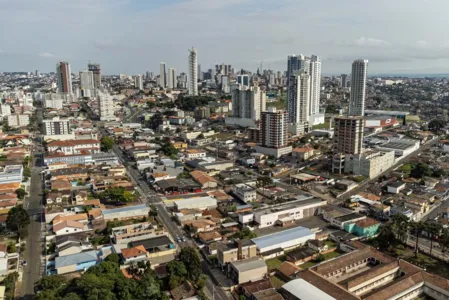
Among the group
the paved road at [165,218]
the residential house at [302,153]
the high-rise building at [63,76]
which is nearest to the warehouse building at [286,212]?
the paved road at [165,218]

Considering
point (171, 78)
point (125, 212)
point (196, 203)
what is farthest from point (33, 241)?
point (171, 78)

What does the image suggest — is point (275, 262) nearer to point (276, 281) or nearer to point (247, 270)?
point (276, 281)

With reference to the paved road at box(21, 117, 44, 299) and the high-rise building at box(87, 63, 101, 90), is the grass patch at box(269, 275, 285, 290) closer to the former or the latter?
the paved road at box(21, 117, 44, 299)

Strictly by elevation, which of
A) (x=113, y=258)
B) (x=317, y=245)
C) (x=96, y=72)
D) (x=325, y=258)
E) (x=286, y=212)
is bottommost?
(x=325, y=258)

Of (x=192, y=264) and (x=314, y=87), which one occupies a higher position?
(x=314, y=87)

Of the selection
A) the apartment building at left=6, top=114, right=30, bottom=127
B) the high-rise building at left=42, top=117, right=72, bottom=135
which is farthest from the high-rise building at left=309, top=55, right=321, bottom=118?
the apartment building at left=6, top=114, right=30, bottom=127

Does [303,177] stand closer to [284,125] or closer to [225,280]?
[284,125]

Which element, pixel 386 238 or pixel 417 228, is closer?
pixel 417 228
